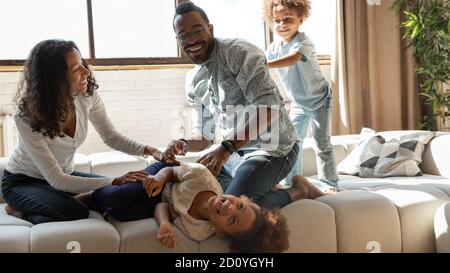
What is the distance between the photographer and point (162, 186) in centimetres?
192

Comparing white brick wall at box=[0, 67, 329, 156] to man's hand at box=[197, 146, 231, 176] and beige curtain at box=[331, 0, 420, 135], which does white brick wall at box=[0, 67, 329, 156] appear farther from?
man's hand at box=[197, 146, 231, 176]

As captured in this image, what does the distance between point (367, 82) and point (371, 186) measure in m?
1.64

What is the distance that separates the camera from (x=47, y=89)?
6.35 ft

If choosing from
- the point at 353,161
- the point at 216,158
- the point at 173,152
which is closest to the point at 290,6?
the point at 353,161

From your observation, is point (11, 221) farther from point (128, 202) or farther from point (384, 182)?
point (384, 182)

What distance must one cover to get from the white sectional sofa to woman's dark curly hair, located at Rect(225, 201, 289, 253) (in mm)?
53

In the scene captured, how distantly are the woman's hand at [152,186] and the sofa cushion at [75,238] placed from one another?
0.59 feet

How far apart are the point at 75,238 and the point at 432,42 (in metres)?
2.74

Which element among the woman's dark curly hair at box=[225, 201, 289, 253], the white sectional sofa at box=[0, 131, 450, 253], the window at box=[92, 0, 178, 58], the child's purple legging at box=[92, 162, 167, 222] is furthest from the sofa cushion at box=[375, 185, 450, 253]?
the window at box=[92, 0, 178, 58]

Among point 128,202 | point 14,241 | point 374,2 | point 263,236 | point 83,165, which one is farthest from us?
point 374,2

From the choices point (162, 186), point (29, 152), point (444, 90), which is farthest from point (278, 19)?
point (444, 90)

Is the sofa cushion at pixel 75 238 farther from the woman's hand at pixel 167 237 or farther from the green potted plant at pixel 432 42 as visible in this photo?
the green potted plant at pixel 432 42
